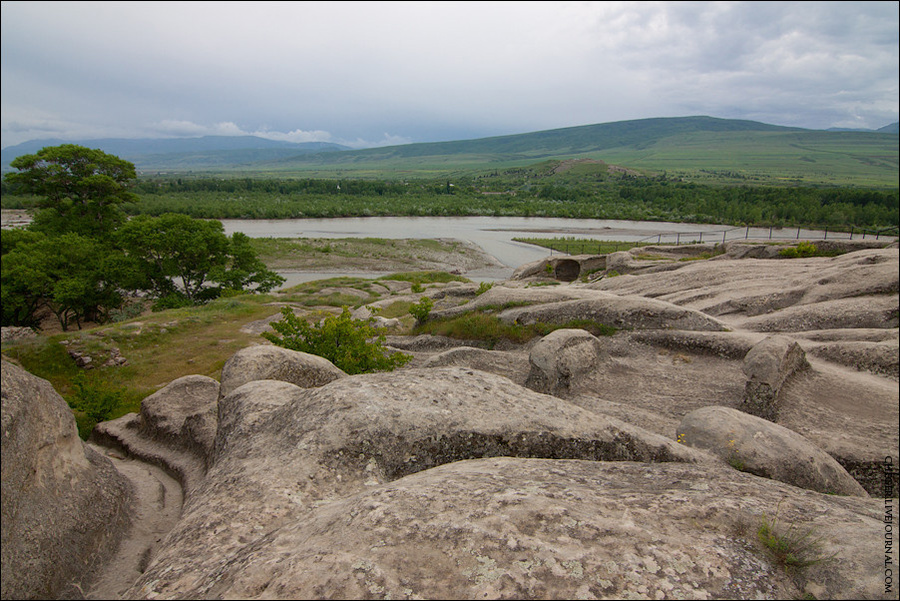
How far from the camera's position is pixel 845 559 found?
3.97m

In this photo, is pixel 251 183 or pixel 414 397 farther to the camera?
pixel 251 183

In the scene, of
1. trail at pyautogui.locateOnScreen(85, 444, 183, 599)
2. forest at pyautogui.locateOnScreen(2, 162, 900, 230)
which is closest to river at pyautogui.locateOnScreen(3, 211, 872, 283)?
forest at pyautogui.locateOnScreen(2, 162, 900, 230)

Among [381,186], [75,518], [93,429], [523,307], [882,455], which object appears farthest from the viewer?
[381,186]

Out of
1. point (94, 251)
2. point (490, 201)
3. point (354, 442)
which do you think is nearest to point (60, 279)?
point (94, 251)

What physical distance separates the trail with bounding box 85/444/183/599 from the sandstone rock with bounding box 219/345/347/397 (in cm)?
225

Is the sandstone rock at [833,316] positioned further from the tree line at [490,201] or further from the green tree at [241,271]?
the tree line at [490,201]

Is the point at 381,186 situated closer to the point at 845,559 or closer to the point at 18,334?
the point at 18,334

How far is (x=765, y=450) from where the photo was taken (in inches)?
348

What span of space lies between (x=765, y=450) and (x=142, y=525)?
1102cm

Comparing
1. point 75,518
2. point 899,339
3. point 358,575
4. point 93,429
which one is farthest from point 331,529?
point 899,339

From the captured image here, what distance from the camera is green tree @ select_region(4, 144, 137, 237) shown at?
129 ft

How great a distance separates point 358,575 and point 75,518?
486 cm

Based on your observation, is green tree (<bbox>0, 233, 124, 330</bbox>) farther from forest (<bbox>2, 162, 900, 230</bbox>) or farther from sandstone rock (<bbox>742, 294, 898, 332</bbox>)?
forest (<bbox>2, 162, 900, 230</bbox>)

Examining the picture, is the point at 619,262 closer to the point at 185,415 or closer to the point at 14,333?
the point at 185,415
